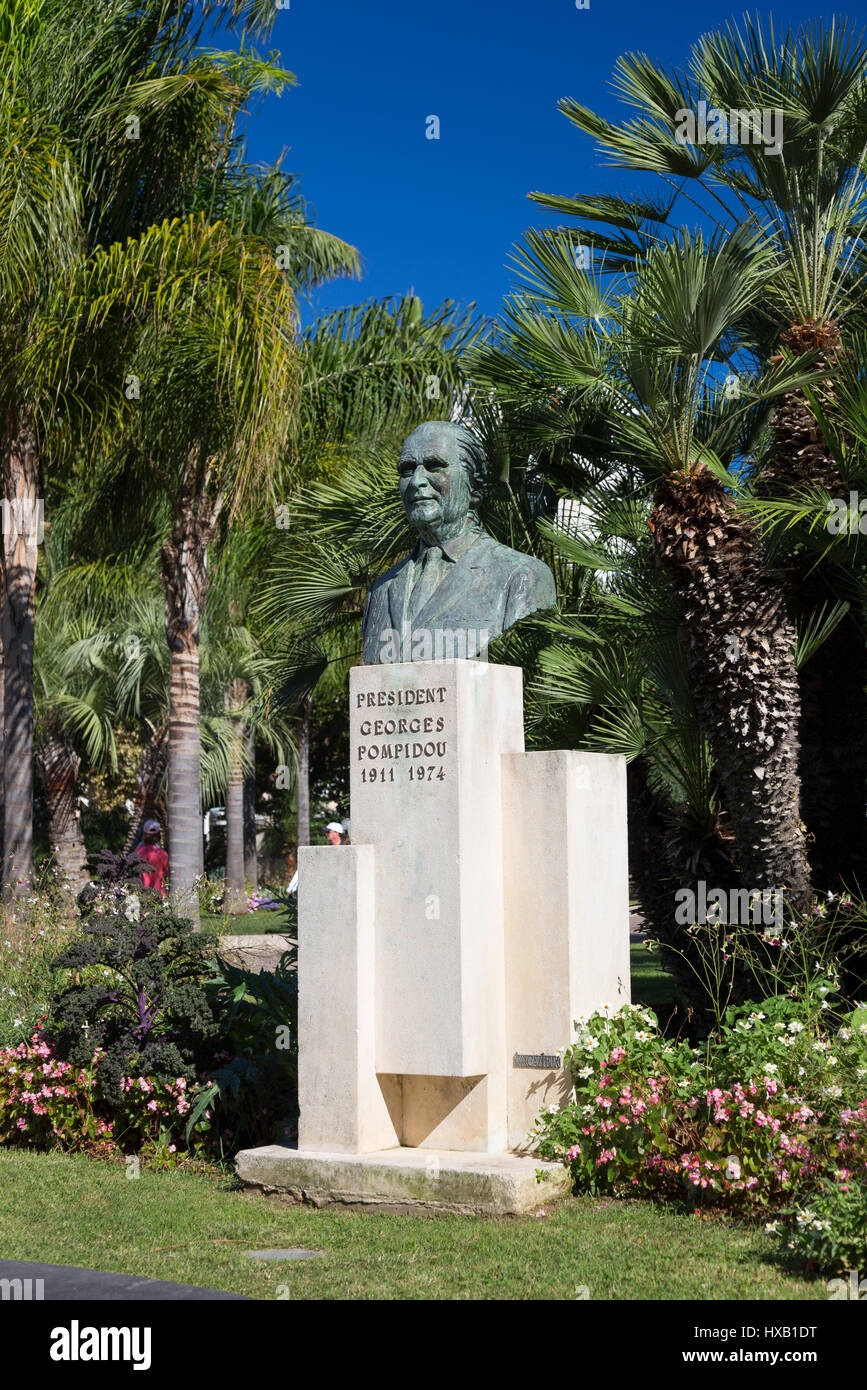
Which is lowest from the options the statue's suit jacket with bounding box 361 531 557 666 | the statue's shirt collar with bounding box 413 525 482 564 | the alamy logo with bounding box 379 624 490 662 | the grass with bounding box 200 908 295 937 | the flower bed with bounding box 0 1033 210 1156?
the flower bed with bounding box 0 1033 210 1156

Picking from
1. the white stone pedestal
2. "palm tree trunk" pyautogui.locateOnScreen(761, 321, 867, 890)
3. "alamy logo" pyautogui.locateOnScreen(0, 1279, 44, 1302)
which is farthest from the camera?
"palm tree trunk" pyautogui.locateOnScreen(761, 321, 867, 890)

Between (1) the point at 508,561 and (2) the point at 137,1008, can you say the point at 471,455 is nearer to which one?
(1) the point at 508,561

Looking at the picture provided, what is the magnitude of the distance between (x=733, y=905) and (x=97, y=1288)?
525cm

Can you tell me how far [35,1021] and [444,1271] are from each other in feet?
13.7

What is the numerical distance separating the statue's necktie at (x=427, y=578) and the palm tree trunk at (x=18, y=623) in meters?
6.93

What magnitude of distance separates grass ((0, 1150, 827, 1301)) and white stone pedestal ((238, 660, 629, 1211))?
1.23ft

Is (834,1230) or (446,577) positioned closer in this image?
(834,1230)

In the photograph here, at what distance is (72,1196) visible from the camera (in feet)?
22.7

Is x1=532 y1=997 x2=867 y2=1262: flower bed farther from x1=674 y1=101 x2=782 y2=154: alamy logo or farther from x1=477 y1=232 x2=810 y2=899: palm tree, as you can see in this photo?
x1=674 y1=101 x2=782 y2=154: alamy logo

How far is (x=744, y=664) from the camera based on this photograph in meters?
8.76

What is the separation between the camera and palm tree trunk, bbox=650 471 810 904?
28.8 feet

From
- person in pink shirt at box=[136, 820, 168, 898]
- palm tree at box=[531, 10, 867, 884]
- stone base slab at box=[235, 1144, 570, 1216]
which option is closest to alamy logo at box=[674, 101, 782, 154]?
palm tree at box=[531, 10, 867, 884]

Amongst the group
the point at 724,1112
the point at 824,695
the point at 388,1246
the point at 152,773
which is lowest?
the point at 388,1246

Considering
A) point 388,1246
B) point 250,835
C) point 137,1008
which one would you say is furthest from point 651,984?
point 250,835
